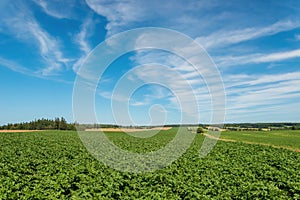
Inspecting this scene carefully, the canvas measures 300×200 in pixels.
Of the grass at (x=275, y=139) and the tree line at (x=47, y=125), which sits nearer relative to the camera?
the grass at (x=275, y=139)

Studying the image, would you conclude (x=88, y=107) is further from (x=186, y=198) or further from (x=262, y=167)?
(x=262, y=167)

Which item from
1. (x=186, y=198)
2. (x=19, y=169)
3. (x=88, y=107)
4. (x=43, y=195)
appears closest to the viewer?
(x=43, y=195)

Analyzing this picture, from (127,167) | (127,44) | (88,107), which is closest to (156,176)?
(127,167)

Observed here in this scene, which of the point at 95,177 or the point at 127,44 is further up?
the point at 127,44

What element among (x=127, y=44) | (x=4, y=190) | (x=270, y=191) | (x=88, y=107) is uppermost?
(x=127, y=44)

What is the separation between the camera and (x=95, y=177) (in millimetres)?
12391

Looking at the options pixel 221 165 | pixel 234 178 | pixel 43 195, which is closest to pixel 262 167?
pixel 221 165

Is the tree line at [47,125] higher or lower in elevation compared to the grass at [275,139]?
higher

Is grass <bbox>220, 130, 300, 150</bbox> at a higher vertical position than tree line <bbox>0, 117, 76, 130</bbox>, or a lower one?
lower

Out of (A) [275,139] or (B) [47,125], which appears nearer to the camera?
A: (A) [275,139]

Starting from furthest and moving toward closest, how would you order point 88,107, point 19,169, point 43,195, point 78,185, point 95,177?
1. point 19,169
2. point 88,107
3. point 95,177
4. point 78,185
5. point 43,195

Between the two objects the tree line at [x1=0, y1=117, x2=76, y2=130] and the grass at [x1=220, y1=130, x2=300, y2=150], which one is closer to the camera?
the grass at [x1=220, y1=130, x2=300, y2=150]

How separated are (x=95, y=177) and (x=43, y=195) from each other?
3548mm

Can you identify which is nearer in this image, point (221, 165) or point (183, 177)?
point (183, 177)
